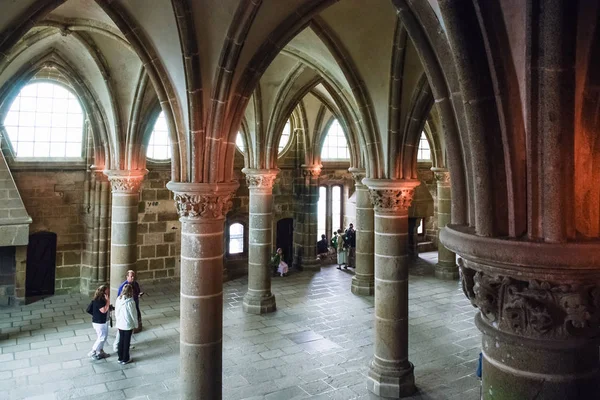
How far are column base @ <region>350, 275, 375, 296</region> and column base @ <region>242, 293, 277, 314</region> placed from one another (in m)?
2.75

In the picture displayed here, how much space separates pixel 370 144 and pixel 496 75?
442 centimetres

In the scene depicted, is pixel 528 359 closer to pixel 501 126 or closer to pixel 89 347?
pixel 501 126

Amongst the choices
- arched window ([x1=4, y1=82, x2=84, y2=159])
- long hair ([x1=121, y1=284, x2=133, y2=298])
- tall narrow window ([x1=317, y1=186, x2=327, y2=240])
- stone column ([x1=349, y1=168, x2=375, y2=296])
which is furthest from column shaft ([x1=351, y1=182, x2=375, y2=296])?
arched window ([x1=4, y1=82, x2=84, y2=159])

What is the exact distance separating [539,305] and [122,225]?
8.48 meters

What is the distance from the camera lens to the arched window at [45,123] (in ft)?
39.4

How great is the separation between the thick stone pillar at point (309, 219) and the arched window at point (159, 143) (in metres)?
4.69

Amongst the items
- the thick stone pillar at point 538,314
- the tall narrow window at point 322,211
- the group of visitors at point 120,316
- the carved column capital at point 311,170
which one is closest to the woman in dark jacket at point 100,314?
the group of visitors at point 120,316

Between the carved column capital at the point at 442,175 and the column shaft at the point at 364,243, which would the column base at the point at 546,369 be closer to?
the column shaft at the point at 364,243

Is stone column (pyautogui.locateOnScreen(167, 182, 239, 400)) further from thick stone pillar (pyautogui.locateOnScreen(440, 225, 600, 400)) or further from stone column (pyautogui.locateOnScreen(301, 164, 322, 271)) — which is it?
stone column (pyautogui.locateOnScreen(301, 164, 322, 271))

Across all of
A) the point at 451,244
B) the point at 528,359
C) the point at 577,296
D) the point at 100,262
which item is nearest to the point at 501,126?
the point at 451,244

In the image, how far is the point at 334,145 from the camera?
1767cm

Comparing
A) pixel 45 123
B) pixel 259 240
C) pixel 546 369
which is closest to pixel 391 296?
pixel 546 369

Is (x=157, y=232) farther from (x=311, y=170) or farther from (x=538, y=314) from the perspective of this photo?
(x=538, y=314)

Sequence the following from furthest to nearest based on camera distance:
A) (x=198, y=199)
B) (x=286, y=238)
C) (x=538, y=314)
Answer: (x=286, y=238) → (x=198, y=199) → (x=538, y=314)
